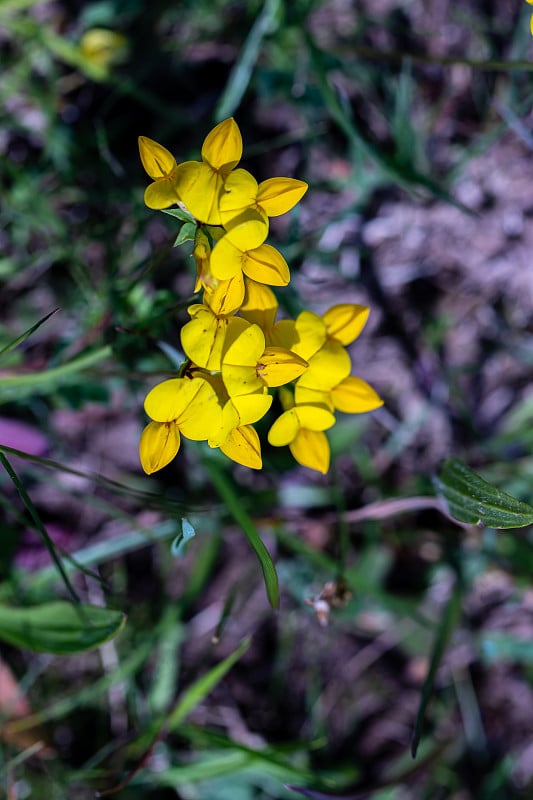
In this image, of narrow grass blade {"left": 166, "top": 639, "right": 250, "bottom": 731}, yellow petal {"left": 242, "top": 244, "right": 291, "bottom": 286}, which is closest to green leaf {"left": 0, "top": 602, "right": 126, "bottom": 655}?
narrow grass blade {"left": 166, "top": 639, "right": 250, "bottom": 731}

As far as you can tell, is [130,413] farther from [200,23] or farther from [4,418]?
[200,23]

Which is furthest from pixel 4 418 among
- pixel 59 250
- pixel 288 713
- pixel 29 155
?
pixel 288 713

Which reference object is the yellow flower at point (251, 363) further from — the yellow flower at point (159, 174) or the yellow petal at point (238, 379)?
the yellow flower at point (159, 174)

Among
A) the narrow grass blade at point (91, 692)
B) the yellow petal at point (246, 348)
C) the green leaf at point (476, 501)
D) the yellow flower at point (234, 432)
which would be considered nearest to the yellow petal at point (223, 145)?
the yellow petal at point (246, 348)

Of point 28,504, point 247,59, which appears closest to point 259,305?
point 28,504

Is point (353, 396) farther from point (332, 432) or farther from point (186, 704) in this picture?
point (186, 704)
